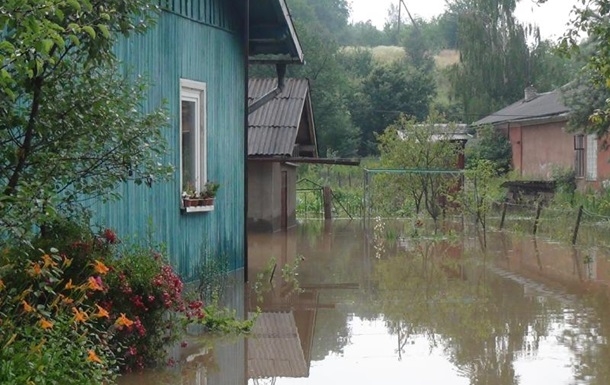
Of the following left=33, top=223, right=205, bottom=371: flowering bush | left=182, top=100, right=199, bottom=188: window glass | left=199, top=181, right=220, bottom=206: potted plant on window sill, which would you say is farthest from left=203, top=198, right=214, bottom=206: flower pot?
left=33, top=223, right=205, bottom=371: flowering bush

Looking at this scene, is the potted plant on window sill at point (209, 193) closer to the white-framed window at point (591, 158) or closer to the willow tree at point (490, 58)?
the white-framed window at point (591, 158)

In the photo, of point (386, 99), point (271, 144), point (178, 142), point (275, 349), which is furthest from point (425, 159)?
point (386, 99)

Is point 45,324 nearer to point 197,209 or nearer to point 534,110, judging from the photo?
point 197,209

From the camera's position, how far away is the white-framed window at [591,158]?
36.0m

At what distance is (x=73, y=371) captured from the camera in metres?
6.52

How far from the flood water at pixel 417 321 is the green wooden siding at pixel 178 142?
0.89 meters

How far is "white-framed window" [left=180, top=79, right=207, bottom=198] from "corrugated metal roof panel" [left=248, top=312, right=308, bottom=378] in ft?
9.85

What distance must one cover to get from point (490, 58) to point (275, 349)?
53.5 metres

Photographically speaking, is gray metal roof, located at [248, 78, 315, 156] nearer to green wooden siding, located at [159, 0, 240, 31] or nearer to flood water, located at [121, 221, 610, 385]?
flood water, located at [121, 221, 610, 385]

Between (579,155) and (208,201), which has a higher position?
(579,155)

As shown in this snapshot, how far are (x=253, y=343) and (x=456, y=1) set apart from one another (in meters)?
67.8

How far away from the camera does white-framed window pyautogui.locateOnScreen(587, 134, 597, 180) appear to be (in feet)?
118

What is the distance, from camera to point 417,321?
12375mm

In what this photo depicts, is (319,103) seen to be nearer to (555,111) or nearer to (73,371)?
(555,111)
